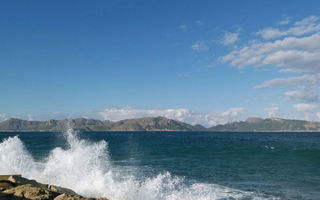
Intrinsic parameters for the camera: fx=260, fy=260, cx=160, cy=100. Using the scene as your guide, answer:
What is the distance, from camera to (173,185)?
23469 millimetres

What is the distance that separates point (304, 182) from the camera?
2631 centimetres

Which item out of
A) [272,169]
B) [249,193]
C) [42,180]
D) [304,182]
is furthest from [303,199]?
[42,180]

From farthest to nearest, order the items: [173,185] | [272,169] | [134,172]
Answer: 1. [272,169]
2. [134,172]
3. [173,185]

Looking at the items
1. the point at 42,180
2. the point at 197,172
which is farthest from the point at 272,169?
the point at 42,180

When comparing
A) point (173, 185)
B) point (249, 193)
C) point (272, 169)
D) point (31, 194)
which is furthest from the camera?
point (272, 169)

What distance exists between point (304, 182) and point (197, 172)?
37.7 ft

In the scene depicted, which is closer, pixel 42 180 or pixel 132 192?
pixel 132 192

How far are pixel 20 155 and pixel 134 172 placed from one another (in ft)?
55.5

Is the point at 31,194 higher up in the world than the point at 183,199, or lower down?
higher up

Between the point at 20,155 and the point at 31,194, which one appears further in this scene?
the point at 20,155

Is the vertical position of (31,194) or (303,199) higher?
(31,194)

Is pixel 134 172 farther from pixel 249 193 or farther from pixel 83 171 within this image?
pixel 249 193

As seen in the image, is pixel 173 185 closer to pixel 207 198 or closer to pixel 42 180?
pixel 207 198

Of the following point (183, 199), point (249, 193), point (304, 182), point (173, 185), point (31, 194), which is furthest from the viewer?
point (304, 182)
